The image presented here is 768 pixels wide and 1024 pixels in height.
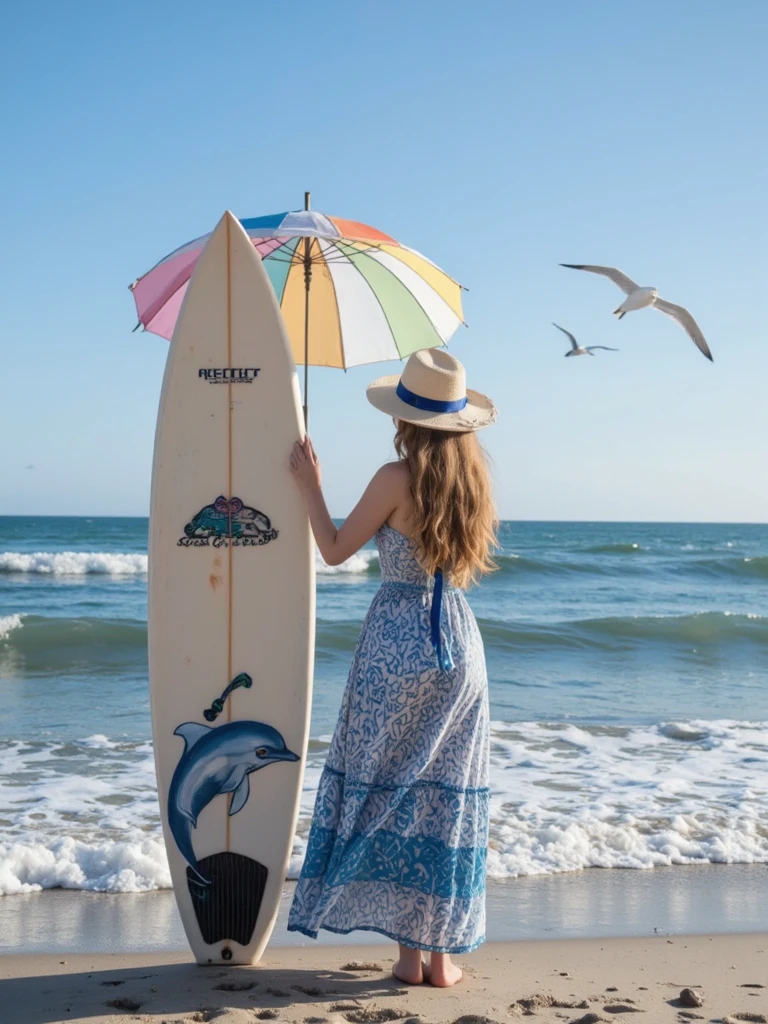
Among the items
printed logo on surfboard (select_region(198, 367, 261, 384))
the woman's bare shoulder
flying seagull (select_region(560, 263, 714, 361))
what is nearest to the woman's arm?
the woman's bare shoulder

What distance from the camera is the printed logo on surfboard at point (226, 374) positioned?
319 centimetres

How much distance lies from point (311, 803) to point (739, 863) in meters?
1.95

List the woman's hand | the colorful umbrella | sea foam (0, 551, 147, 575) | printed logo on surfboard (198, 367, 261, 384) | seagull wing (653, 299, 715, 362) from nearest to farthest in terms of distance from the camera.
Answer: the woman's hand
printed logo on surfboard (198, 367, 261, 384)
the colorful umbrella
seagull wing (653, 299, 715, 362)
sea foam (0, 551, 147, 575)

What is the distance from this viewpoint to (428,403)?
2729 mm

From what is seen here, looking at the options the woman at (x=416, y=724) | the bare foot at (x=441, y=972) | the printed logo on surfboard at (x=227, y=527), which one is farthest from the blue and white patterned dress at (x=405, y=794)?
the printed logo on surfboard at (x=227, y=527)

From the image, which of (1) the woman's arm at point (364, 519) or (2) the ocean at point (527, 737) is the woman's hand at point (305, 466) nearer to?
(1) the woman's arm at point (364, 519)

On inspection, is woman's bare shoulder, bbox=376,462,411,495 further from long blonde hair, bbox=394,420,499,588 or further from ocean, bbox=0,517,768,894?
ocean, bbox=0,517,768,894

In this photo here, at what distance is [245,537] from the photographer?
123 inches

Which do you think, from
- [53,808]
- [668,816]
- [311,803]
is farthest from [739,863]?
[53,808]

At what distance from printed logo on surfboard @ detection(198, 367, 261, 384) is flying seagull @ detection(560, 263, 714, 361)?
7.31 ft

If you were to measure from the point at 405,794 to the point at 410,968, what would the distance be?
48 centimetres

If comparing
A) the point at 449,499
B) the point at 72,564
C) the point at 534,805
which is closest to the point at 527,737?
the point at 534,805

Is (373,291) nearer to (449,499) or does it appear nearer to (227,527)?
(227,527)

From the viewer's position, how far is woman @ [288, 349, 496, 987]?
2668 mm
